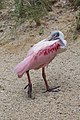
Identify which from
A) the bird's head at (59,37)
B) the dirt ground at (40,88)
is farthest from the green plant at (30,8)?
the dirt ground at (40,88)

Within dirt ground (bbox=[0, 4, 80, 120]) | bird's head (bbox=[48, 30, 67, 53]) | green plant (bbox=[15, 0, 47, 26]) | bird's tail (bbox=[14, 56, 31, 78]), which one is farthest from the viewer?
green plant (bbox=[15, 0, 47, 26])

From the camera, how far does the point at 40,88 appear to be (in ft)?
19.3

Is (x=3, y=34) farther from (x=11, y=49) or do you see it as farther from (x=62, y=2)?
(x=62, y=2)

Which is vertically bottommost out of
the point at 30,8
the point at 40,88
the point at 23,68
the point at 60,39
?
the point at 40,88

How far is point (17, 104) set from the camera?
539 centimetres

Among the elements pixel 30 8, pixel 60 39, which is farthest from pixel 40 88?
pixel 30 8

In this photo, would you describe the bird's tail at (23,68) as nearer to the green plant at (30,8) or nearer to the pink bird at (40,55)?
the pink bird at (40,55)

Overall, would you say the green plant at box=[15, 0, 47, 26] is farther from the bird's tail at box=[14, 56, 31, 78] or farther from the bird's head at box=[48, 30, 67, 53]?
the bird's tail at box=[14, 56, 31, 78]

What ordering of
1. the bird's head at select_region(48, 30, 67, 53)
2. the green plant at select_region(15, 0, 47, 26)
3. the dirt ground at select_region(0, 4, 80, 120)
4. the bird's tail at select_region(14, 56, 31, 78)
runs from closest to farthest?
the dirt ground at select_region(0, 4, 80, 120) < the bird's tail at select_region(14, 56, 31, 78) < the bird's head at select_region(48, 30, 67, 53) < the green plant at select_region(15, 0, 47, 26)

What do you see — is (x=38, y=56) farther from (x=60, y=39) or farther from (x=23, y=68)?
(x=60, y=39)

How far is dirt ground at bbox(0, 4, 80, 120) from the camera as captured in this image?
511 centimetres

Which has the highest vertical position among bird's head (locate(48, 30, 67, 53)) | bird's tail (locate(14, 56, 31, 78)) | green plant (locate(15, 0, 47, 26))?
green plant (locate(15, 0, 47, 26))

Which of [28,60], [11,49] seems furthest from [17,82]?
[11,49]

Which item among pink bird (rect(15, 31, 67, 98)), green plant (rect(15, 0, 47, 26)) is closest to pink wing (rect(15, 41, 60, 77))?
pink bird (rect(15, 31, 67, 98))
